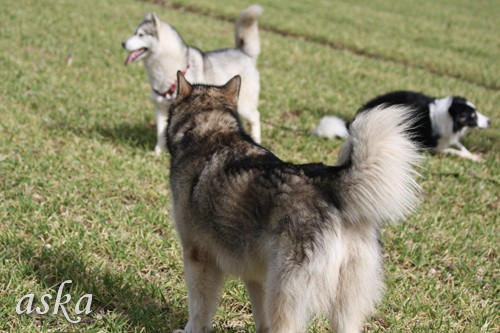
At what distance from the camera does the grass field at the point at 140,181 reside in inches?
146

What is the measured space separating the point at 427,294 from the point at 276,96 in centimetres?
586

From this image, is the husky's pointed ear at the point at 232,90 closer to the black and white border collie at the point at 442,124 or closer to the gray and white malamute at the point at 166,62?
the gray and white malamute at the point at 166,62

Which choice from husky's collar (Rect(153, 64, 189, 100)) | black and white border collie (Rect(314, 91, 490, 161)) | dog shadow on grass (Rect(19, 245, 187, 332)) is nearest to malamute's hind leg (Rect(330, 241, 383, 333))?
dog shadow on grass (Rect(19, 245, 187, 332))

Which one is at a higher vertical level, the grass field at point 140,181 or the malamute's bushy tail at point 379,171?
the malamute's bushy tail at point 379,171

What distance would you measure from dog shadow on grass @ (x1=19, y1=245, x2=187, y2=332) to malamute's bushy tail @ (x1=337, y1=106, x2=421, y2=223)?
1611 millimetres

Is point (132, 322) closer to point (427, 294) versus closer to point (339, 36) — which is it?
point (427, 294)

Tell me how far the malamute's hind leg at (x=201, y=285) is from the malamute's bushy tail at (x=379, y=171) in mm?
969

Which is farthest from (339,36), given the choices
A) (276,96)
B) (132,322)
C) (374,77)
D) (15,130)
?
(132,322)

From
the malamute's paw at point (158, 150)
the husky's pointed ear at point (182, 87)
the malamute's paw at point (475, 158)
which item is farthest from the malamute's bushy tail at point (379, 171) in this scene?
the malamute's paw at point (475, 158)

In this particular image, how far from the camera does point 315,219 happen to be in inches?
96.8

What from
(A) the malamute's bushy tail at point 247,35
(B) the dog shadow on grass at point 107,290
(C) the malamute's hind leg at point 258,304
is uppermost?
(A) the malamute's bushy tail at point 247,35

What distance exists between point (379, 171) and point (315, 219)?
1.17 feet

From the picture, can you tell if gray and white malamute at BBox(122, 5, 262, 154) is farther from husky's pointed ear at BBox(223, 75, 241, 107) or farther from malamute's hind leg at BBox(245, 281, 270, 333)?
malamute's hind leg at BBox(245, 281, 270, 333)

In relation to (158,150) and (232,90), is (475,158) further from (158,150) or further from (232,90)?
(232,90)
